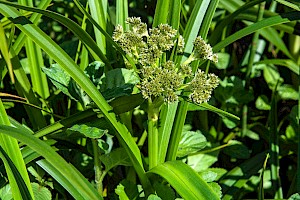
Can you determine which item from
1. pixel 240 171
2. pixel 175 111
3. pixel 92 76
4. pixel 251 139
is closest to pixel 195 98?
pixel 175 111

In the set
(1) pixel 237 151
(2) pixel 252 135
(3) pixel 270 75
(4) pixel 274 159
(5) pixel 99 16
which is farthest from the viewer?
(3) pixel 270 75

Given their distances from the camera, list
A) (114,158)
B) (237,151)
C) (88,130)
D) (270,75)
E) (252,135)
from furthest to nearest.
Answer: (270,75), (252,135), (237,151), (114,158), (88,130)

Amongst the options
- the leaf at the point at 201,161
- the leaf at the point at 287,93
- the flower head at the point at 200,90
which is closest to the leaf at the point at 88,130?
the flower head at the point at 200,90

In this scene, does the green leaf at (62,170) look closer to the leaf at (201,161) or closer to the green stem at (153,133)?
the green stem at (153,133)

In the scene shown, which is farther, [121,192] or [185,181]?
[121,192]

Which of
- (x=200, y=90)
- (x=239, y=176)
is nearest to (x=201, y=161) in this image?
(x=239, y=176)

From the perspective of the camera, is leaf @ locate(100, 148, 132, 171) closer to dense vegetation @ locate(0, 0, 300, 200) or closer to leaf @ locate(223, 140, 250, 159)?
dense vegetation @ locate(0, 0, 300, 200)

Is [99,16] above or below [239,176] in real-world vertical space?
above

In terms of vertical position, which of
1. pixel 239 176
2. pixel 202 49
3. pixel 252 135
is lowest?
pixel 239 176

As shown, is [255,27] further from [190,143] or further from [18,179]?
[18,179]
